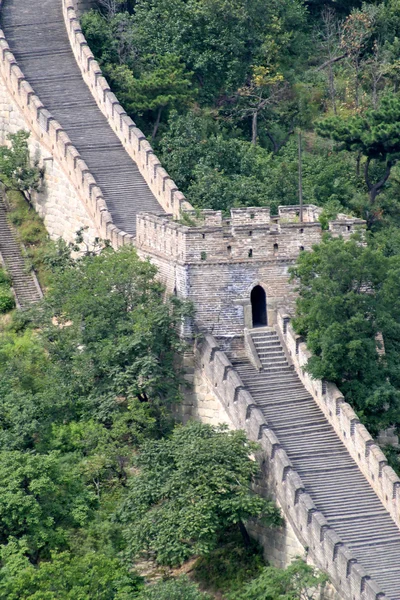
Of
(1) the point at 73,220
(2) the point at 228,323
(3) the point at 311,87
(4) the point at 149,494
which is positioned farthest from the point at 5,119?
(4) the point at 149,494

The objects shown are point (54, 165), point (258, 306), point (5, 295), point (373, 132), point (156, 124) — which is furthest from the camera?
point (156, 124)

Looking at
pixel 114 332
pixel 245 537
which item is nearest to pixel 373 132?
pixel 114 332

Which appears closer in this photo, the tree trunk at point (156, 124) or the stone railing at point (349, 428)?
the stone railing at point (349, 428)

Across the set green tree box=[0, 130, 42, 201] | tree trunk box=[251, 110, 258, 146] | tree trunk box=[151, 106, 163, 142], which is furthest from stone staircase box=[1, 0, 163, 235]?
tree trunk box=[251, 110, 258, 146]

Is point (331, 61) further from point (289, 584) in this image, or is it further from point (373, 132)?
point (289, 584)

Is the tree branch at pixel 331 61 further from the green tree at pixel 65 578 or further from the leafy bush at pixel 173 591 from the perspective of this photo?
the leafy bush at pixel 173 591

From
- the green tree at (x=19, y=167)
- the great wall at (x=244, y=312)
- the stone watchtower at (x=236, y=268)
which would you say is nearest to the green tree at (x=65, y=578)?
the great wall at (x=244, y=312)
